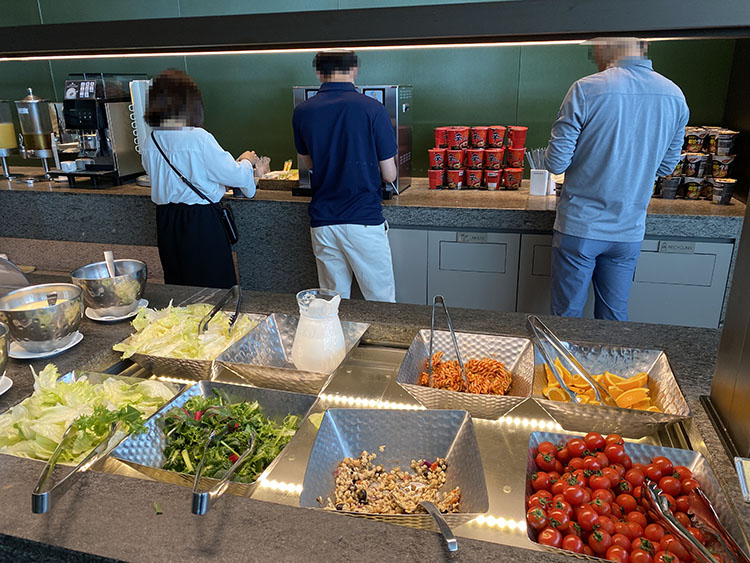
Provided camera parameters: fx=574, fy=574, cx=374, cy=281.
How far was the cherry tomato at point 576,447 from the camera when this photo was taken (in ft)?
3.36

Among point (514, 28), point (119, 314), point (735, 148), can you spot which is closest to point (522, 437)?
point (514, 28)

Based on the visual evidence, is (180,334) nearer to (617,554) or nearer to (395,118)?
(617,554)

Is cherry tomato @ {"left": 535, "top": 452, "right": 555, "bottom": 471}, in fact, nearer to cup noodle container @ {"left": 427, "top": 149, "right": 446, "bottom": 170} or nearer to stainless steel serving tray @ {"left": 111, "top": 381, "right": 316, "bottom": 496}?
stainless steel serving tray @ {"left": 111, "top": 381, "right": 316, "bottom": 496}

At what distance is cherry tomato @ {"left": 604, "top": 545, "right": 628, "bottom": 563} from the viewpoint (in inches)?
32.7

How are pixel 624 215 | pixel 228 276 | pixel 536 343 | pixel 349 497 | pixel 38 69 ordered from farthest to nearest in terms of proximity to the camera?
1. pixel 38 69
2. pixel 228 276
3. pixel 624 215
4. pixel 536 343
5. pixel 349 497

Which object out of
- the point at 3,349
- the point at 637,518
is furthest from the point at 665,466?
the point at 3,349

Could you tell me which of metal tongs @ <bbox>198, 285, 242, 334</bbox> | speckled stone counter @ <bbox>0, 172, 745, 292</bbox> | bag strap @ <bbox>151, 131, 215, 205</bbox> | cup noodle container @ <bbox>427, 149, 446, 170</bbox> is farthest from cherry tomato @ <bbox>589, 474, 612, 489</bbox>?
cup noodle container @ <bbox>427, 149, 446, 170</bbox>

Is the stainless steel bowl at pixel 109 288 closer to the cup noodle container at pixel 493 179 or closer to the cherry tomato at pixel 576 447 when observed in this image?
A: the cherry tomato at pixel 576 447

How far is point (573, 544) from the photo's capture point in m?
0.85

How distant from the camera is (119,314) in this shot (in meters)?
1.65

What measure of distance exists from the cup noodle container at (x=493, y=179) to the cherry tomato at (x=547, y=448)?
8.26 feet

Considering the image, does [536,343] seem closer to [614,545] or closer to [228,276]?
[614,545]

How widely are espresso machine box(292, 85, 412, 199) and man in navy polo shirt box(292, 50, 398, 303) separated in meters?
0.35

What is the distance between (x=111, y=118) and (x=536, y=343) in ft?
10.0
